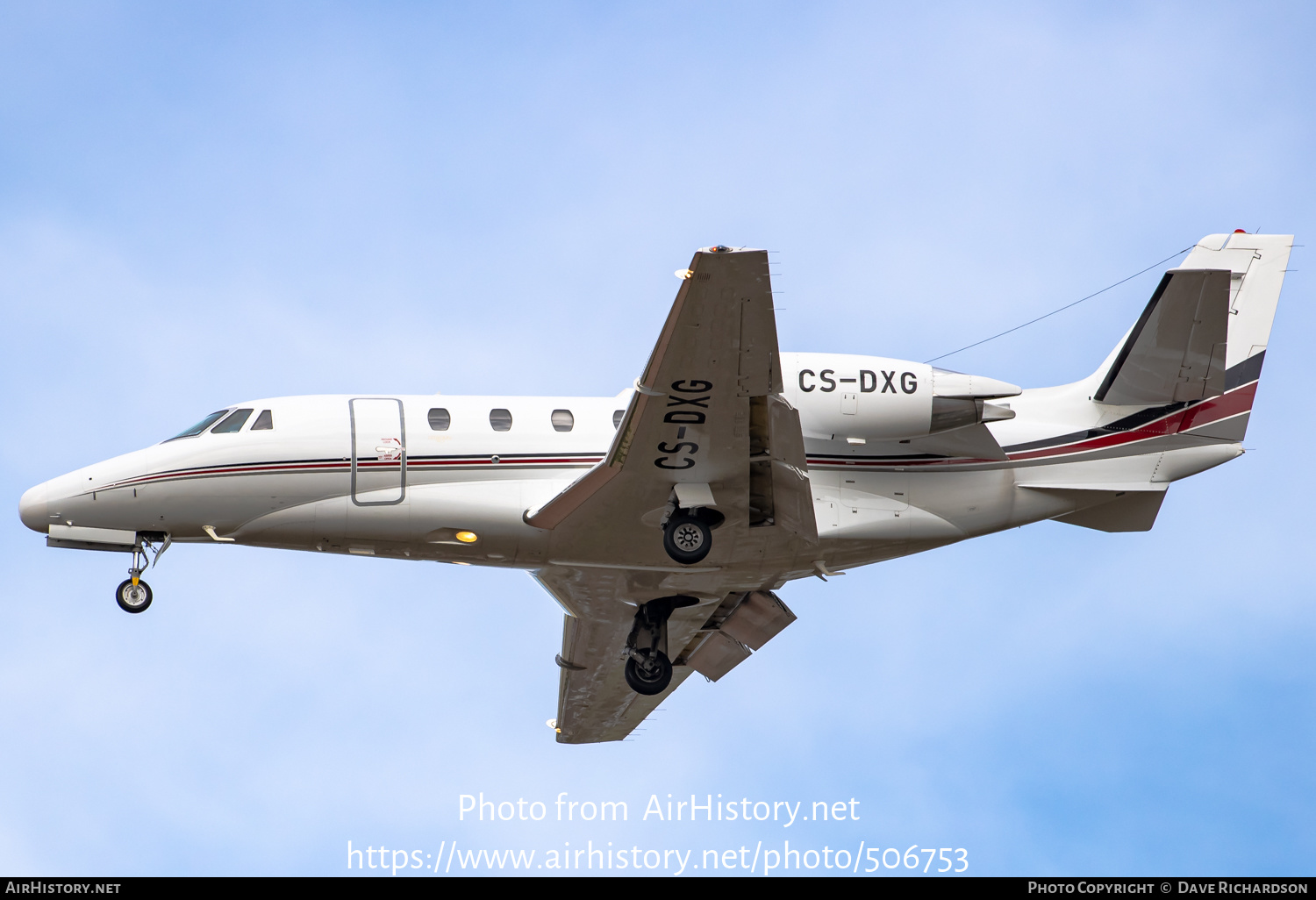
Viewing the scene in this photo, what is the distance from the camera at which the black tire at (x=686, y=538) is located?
19.2 metres

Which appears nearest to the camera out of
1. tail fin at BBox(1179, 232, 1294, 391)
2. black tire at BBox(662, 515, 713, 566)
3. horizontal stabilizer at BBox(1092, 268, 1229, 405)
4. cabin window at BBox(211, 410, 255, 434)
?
black tire at BBox(662, 515, 713, 566)

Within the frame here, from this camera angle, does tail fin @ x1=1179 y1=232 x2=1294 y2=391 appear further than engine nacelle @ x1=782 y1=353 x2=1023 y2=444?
Yes

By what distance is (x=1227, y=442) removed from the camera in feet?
70.0

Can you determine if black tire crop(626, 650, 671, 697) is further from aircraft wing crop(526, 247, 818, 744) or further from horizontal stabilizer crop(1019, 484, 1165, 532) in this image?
horizontal stabilizer crop(1019, 484, 1165, 532)

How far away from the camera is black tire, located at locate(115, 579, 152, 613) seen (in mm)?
19703

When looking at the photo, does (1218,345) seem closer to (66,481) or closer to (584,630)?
(584,630)

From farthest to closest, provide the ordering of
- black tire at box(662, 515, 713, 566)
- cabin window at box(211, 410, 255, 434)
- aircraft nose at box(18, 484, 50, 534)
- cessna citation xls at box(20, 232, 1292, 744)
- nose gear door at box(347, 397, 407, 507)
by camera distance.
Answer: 1. cabin window at box(211, 410, 255, 434)
2. aircraft nose at box(18, 484, 50, 534)
3. nose gear door at box(347, 397, 407, 507)
4. black tire at box(662, 515, 713, 566)
5. cessna citation xls at box(20, 232, 1292, 744)

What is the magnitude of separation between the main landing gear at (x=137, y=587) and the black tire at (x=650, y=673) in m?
6.93

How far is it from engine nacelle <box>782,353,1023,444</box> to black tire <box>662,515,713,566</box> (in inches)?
73.5

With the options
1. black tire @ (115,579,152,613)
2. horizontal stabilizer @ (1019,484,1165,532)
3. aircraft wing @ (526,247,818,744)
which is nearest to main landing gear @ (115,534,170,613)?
black tire @ (115,579,152,613)

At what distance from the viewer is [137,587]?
19.8 meters

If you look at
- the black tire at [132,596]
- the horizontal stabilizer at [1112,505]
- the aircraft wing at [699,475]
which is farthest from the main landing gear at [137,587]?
the horizontal stabilizer at [1112,505]

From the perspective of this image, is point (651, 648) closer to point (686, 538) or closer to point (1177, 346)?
point (686, 538)
